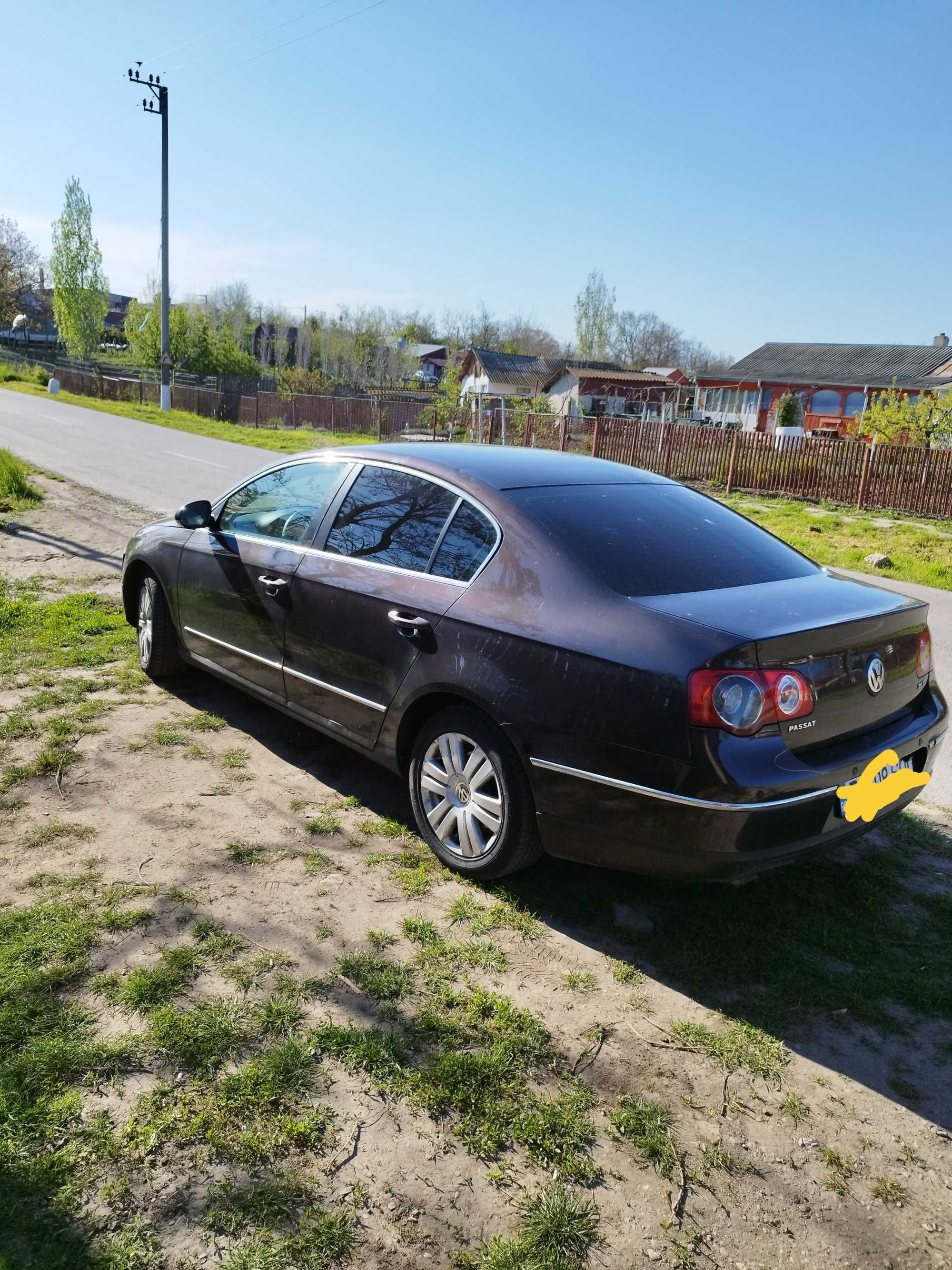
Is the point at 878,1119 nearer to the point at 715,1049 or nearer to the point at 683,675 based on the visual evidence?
the point at 715,1049

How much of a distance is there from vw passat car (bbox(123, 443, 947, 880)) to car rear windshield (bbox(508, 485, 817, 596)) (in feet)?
0.04

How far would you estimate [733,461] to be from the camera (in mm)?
19500

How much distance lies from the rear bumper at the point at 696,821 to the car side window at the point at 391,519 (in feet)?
3.67

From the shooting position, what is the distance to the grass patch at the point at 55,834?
3.69 meters

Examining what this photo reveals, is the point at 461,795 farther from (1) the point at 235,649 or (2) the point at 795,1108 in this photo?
(1) the point at 235,649

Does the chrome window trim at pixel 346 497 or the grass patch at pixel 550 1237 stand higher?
the chrome window trim at pixel 346 497

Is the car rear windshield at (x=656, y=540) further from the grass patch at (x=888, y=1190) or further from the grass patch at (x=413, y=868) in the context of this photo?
the grass patch at (x=888, y=1190)

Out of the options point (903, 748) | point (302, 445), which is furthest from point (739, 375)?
point (903, 748)

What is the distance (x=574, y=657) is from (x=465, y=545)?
31.6 inches

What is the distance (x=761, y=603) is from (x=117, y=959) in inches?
93.3

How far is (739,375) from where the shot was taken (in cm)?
6362

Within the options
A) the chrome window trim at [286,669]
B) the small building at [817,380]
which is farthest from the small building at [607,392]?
the chrome window trim at [286,669]

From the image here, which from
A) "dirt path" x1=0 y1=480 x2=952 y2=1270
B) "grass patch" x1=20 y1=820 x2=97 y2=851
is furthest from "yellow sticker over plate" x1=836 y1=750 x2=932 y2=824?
"grass patch" x1=20 y1=820 x2=97 y2=851

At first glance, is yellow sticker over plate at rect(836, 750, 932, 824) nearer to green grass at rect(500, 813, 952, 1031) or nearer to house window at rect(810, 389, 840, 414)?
green grass at rect(500, 813, 952, 1031)
